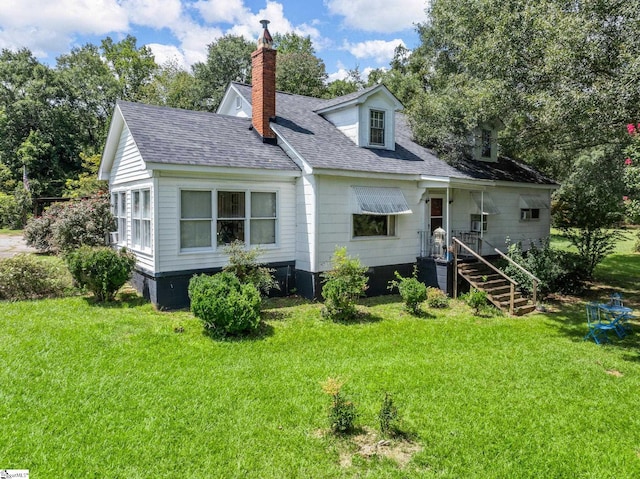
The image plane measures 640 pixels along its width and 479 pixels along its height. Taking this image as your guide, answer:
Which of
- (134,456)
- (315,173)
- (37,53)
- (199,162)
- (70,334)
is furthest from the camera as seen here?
(37,53)

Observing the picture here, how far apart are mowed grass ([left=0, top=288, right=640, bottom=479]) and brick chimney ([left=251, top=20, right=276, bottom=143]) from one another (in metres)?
6.56

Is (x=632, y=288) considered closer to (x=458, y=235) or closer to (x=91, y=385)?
(x=458, y=235)

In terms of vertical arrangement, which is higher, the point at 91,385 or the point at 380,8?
the point at 380,8

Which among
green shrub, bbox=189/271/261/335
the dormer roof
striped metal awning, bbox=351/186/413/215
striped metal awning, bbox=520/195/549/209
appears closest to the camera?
green shrub, bbox=189/271/261/335

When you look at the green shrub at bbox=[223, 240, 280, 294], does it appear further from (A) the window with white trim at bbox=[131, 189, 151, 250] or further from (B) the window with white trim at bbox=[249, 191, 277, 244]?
(A) the window with white trim at bbox=[131, 189, 151, 250]

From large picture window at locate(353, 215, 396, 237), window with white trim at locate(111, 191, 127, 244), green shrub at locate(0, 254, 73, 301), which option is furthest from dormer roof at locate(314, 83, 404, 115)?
green shrub at locate(0, 254, 73, 301)

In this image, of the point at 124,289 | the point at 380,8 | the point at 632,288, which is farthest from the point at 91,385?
the point at 380,8

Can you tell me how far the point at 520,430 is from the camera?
4949 mm

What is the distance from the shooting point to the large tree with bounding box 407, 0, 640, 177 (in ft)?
28.0

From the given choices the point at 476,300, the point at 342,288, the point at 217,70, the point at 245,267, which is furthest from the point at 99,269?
the point at 217,70

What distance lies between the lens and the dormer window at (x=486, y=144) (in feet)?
54.9

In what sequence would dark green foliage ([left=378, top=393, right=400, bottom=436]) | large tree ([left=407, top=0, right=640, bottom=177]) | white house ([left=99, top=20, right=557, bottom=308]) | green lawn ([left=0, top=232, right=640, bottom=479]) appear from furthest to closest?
1. white house ([left=99, top=20, right=557, bottom=308])
2. large tree ([left=407, top=0, right=640, bottom=177])
3. dark green foliage ([left=378, top=393, right=400, bottom=436])
4. green lawn ([left=0, top=232, right=640, bottom=479])

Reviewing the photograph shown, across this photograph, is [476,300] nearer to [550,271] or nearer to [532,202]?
[550,271]

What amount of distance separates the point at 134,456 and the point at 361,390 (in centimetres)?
304
